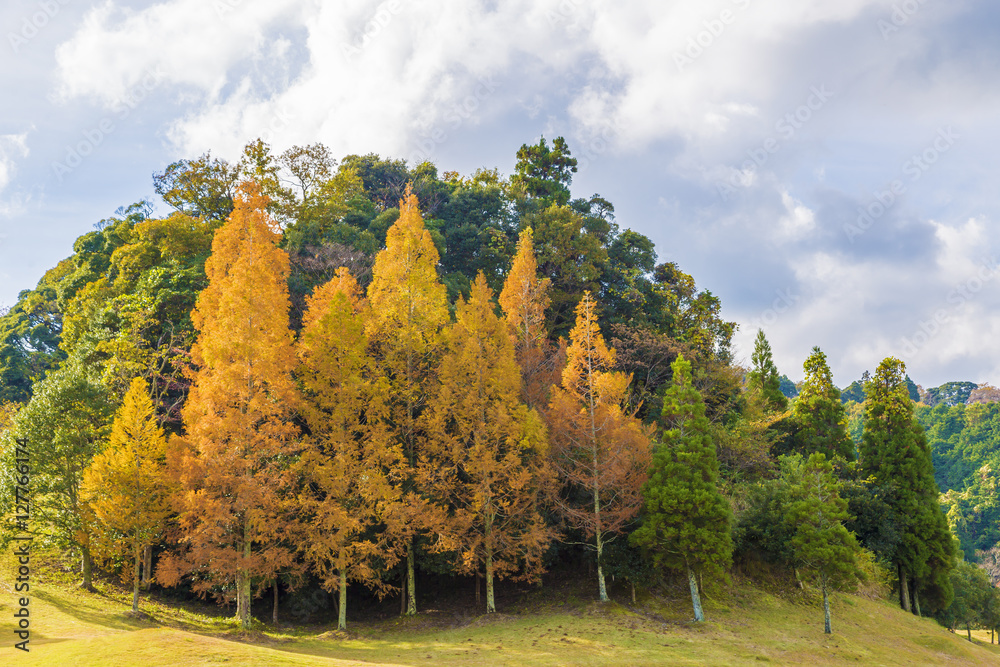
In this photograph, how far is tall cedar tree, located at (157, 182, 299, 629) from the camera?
2031 centimetres

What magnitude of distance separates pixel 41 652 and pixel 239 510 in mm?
6796

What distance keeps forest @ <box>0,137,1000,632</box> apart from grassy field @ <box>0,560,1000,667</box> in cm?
125

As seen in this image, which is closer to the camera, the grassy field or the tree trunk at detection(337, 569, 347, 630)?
the grassy field

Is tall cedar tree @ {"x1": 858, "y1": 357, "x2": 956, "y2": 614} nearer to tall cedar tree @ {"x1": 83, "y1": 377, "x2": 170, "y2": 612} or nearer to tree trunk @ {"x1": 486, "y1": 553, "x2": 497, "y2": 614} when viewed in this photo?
tree trunk @ {"x1": 486, "y1": 553, "x2": 497, "y2": 614}

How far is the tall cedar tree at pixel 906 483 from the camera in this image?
31.4 m

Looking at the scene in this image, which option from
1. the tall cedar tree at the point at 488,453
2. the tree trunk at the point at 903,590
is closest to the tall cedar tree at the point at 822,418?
the tree trunk at the point at 903,590

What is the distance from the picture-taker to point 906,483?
32.4 meters

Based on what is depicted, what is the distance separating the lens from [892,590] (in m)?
33.8

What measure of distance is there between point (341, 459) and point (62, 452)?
11771mm

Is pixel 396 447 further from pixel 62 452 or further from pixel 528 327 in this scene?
pixel 62 452

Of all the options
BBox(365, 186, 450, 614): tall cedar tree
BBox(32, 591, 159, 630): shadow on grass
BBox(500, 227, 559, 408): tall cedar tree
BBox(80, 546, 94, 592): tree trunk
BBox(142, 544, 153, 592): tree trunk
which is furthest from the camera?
BBox(500, 227, 559, 408): tall cedar tree

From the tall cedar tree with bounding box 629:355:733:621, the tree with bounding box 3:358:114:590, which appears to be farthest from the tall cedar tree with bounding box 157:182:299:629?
the tall cedar tree with bounding box 629:355:733:621

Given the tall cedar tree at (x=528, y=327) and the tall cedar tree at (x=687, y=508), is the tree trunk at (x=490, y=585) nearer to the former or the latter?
the tall cedar tree at (x=687, y=508)

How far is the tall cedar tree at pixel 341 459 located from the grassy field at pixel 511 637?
268 centimetres
